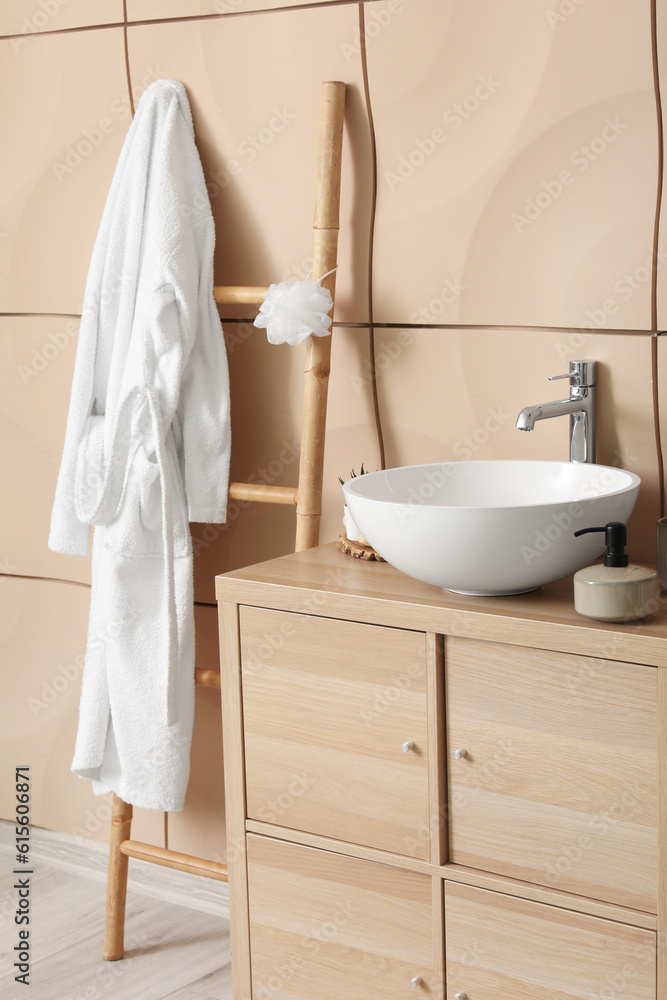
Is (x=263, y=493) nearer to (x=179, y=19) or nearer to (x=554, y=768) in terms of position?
(x=554, y=768)

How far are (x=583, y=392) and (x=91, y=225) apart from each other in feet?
3.27

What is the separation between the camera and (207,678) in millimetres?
1783

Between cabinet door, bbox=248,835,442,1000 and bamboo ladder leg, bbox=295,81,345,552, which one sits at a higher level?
bamboo ladder leg, bbox=295,81,345,552

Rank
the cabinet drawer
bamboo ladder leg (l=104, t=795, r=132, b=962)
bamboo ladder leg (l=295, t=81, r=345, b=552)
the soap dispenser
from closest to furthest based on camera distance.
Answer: the soap dispenser < the cabinet drawer < bamboo ladder leg (l=295, t=81, r=345, b=552) < bamboo ladder leg (l=104, t=795, r=132, b=962)

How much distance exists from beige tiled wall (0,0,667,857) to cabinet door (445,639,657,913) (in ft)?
1.22

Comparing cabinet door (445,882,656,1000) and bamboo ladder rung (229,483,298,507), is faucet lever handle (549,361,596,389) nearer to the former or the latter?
bamboo ladder rung (229,483,298,507)

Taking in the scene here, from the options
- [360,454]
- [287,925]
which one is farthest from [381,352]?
[287,925]

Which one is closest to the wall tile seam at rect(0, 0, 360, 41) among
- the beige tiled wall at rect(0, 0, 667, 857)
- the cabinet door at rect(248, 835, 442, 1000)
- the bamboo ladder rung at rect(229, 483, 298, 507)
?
the beige tiled wall at rect(0, 0, 667, 857)

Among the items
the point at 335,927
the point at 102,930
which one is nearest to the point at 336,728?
the point at 335,927

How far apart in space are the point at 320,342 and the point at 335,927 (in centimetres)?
86

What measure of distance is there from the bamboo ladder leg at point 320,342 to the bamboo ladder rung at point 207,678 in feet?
0.94

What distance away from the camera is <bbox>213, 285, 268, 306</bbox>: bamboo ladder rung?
1.68 metres

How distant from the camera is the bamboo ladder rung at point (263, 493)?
66.3 inches

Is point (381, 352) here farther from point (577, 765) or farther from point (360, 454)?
point (577, 765)
